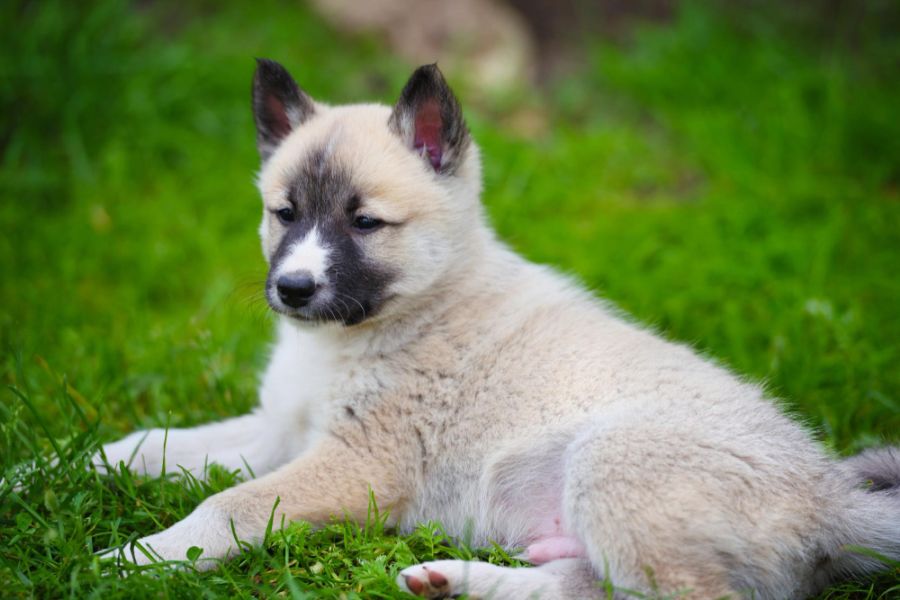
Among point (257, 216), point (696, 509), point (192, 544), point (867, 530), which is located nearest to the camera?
point (696, 509)

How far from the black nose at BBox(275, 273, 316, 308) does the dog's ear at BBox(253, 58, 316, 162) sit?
971 mm

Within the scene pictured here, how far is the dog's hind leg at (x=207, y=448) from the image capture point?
11.7ft

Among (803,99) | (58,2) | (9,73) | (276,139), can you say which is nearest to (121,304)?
(276,139)

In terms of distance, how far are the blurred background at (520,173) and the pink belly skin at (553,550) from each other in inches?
56.4

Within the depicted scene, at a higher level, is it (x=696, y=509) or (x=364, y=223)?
(x=364, y=223)

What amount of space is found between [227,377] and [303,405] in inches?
36.4

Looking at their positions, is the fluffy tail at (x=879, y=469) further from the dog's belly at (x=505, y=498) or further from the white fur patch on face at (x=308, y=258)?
the white fur patch on face at (x=308, y=258)

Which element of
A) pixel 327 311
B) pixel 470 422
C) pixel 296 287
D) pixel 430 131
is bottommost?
pixel 470 422

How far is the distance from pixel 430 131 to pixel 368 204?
486 millimetres

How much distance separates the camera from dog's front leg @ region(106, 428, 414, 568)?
2.94 metres

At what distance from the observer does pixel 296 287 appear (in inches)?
125

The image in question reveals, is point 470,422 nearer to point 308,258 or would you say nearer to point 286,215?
point 308,258

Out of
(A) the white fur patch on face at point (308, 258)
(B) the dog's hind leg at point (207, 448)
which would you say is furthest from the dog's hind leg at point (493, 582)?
(A) the white fur patch on face at point (308, 258)

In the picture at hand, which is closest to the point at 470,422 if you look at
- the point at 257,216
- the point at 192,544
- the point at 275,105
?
the point at 192,544
